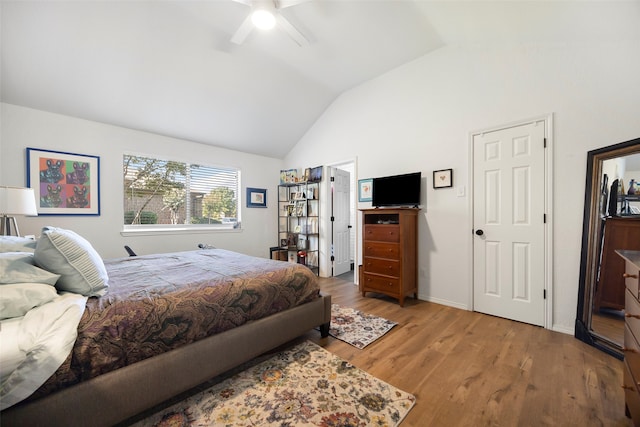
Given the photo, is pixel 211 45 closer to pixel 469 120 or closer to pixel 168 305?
pixel 168 305

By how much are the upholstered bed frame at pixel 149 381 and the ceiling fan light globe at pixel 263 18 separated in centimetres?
243

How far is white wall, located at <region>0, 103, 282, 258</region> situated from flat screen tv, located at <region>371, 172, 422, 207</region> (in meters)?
2.60

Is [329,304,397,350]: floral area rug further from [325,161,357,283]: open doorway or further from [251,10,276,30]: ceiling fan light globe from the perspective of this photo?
[251,10,276,30]: ceiling fan light globe

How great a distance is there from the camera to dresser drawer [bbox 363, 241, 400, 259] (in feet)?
9.69

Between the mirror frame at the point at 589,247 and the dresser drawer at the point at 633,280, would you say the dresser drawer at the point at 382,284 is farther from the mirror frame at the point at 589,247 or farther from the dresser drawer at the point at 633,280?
the dresser drawer at the point at 633,280

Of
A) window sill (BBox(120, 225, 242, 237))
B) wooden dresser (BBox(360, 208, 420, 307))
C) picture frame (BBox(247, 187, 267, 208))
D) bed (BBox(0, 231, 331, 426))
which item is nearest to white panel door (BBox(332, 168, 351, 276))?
wooden dresser (BBox(360, 208, 420, 307))

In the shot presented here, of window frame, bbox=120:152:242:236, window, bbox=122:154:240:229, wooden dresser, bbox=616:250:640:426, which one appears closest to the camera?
wooden dresser, bbox=616:250:640:426

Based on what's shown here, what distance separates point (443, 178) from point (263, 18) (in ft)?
8.34

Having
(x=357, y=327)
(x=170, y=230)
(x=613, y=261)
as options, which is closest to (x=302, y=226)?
(x=170, y=230)

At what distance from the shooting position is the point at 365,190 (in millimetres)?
3754

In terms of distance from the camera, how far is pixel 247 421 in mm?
1287

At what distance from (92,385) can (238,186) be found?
3856 mm

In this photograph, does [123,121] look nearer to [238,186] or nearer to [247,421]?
[238,186]

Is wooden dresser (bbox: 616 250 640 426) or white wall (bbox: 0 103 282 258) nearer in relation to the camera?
wooden dresser (bbox: 616 250 640 426)
